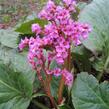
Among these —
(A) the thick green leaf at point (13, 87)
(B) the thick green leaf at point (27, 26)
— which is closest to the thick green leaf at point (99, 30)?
(B) the thick green leaf at point (27, 26)

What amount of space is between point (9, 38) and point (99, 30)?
18.1 inches

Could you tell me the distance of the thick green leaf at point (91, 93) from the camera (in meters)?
1.42

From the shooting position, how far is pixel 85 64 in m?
1.73

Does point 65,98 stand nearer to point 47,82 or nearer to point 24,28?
point 47,82

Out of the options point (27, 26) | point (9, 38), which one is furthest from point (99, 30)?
point (9, 38)

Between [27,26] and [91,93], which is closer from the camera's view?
[91,93]

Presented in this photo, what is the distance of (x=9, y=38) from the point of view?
190 cm

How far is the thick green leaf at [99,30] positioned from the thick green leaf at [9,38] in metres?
0.35

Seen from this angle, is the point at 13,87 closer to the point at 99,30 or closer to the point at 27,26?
the point at 27,26

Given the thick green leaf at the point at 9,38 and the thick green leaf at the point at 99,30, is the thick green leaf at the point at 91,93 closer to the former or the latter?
the thick green leaf at the point at 99,30

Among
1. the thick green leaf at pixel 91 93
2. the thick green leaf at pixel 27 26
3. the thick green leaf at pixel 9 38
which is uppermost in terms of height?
the thick green leaf at pixel 27 26

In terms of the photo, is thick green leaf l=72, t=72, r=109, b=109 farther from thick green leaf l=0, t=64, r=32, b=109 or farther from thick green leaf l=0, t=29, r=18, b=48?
thick green leaf l=0, t=29, r=18, b=48

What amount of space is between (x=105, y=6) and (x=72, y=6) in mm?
464

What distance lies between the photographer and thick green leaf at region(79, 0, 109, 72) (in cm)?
168
